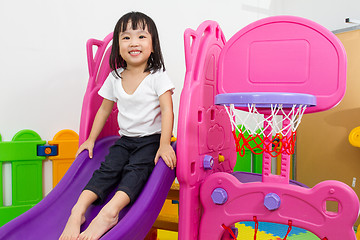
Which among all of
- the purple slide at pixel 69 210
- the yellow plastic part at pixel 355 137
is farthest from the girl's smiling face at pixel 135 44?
the yellow plastic part at pixel 355 137

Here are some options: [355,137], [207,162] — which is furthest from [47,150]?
[355,137]

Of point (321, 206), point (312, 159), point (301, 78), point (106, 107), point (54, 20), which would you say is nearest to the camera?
point (321, 206)

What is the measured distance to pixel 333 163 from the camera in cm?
206

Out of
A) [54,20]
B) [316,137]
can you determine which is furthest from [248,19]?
[54,20]

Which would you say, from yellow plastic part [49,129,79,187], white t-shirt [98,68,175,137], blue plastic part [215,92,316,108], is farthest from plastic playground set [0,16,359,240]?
yellow plastic part [49,129,79,187]

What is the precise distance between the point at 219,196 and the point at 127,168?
0.35 meters

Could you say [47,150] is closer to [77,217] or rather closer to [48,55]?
[48,55]

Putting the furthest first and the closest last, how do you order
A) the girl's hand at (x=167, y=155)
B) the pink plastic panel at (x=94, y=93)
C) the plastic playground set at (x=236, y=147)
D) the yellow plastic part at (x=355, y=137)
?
the yellow plastic part at (x=355, y=137), the pink plastic panel at (x=94, y=93), the girl's hand at (x=167, y=155), the plastic playground set at (x=236, y=147)

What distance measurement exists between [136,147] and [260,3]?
5.70ft

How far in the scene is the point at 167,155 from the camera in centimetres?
122

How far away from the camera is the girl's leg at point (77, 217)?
1.00 metres

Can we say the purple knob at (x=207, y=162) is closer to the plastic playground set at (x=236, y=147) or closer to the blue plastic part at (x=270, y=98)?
the plastic playground set at (x=236, y=147)

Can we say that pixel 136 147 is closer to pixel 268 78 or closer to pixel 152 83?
pixel 152 83

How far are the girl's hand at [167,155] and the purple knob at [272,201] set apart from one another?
347 millimetres
